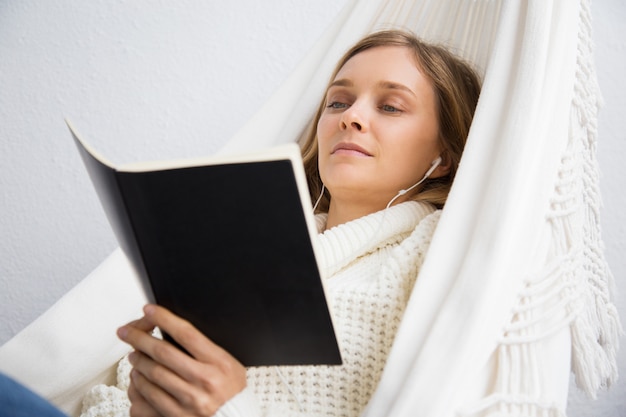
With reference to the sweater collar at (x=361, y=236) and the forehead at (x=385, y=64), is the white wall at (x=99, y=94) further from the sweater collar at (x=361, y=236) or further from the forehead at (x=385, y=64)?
the sweater collar at (x=361, y=236)

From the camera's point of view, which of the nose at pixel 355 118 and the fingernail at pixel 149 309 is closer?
the fingernail at pixel 149 309

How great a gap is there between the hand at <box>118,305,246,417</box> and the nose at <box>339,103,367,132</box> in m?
0.45

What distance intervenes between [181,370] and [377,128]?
511 mm

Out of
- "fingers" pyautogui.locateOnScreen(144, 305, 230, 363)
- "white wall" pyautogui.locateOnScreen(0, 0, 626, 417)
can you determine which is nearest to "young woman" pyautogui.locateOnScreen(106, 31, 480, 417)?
"fingers" pyautogui.locateOnScreen(144, 305, 230, 363)

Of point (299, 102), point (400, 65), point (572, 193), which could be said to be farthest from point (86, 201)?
point (572, 193)

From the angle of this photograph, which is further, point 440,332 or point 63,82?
point 63,82

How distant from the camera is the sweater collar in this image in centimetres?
83

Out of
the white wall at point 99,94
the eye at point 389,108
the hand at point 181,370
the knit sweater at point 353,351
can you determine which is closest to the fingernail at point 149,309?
the hand at point 181,370

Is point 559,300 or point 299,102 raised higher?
point 299,102

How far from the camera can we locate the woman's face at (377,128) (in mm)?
911

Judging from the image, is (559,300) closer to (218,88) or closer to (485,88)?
(485,88)

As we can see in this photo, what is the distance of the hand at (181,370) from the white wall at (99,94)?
2.62 feet

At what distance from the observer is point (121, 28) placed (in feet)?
4.34

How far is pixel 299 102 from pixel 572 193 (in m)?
0.59
